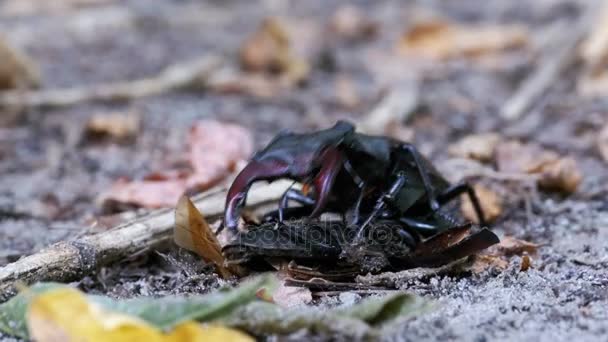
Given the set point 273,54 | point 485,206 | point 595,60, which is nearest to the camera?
point 485,206

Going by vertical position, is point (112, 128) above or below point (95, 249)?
below

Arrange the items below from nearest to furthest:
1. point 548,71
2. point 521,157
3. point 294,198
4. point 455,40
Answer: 1. point 294,198
2. point 521,157
3. point 548,71
4. point 455,40

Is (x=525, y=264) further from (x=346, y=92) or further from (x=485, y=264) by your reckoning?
(x=346, y=92)

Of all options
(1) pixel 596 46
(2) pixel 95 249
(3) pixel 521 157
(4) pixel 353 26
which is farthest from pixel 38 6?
(2) pixel 95 249

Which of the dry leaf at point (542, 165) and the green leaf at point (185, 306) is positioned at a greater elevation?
the green leaf at point (185, 306)

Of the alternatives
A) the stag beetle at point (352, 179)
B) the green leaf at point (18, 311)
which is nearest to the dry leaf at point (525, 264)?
the stag beetle at point (352, 179)

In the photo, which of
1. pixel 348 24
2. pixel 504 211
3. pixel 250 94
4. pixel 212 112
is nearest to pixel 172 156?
pixel 212 112

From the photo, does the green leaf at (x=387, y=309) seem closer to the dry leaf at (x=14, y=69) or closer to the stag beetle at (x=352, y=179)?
the stag beetle at (x=352, y=179)
